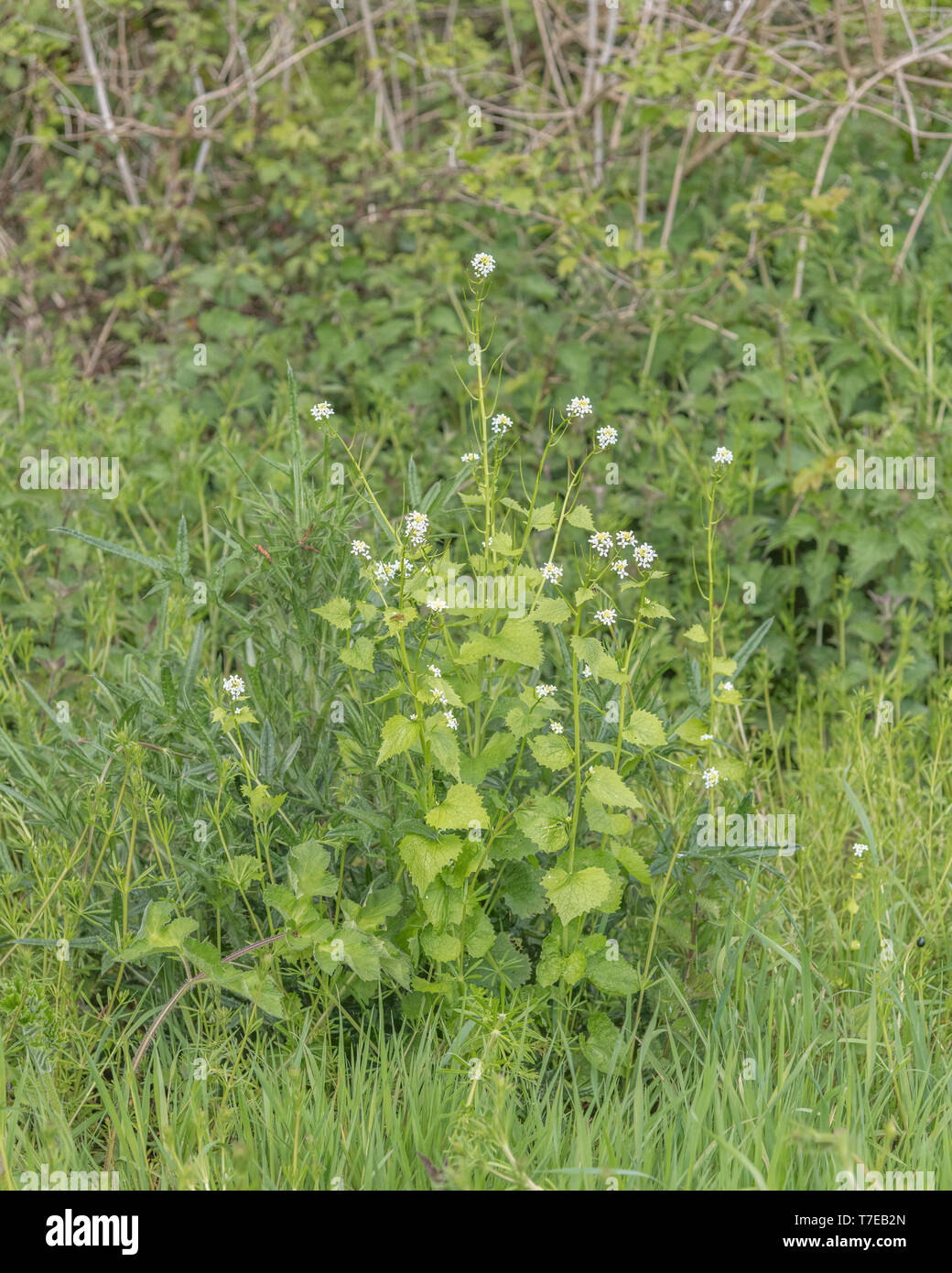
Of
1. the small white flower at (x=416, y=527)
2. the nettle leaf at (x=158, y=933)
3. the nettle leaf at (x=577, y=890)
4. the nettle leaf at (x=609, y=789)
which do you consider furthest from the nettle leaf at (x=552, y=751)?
the nettle leaf at (x=158, y=933)

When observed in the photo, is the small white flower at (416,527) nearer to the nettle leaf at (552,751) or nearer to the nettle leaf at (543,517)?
the nettle leaf at (543,517)

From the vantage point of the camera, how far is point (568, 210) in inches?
183

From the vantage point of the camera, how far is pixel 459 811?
7.18 ft

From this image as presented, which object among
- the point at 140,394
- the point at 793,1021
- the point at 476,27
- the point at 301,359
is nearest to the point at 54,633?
the point at 140,394

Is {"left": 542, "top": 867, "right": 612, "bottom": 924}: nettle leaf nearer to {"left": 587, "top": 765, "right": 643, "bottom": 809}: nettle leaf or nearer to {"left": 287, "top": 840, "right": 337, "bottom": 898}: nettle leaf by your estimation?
{"left": 587, "top": 765, "right": 643, "bottom": 809}: nettle leaf

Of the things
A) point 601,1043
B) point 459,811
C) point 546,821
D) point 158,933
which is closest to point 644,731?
point 546,821

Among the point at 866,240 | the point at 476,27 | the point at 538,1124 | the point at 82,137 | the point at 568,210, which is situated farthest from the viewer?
the point at 476,27

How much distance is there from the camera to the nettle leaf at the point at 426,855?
2186 mm

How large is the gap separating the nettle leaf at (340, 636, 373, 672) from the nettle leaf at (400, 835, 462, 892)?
0.32 metres

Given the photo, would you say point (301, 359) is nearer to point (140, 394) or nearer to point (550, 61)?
point (140, 394)

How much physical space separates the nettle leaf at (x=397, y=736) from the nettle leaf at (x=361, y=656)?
12 centimetres

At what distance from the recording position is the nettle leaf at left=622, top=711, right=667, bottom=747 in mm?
2261

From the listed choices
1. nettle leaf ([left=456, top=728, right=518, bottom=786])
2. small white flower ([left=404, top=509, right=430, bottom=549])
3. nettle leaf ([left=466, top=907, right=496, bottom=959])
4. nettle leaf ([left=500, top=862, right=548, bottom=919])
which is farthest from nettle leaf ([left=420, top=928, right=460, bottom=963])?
small white flower ([left=404, top=509, right=430, bottom=549])
